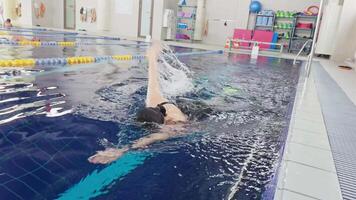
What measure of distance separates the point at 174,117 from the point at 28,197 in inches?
58.3

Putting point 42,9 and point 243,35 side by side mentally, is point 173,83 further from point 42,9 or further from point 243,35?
point 42,9

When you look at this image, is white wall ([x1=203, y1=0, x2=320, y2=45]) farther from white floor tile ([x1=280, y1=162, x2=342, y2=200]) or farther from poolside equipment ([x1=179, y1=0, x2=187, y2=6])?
white floor tile ([x1=280, y1=162, x2=342, y2=200])

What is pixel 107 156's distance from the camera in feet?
6.27

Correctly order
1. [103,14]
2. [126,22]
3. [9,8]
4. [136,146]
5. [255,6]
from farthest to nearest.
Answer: [9,8] → [126,22] → [103,14] → [255,6] → [136,146]

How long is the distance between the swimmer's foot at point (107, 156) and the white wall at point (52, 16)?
20042 mm

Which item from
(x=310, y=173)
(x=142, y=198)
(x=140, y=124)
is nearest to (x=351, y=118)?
(x=310, y=173)

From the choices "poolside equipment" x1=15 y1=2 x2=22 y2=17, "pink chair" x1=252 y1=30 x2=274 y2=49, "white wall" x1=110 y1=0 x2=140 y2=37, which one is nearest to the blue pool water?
"pink chair" x1=252 y1=30 x2=274 y2=49

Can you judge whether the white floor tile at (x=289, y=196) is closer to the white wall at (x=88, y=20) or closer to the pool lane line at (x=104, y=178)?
the pool lane line at (x=104, y=178)

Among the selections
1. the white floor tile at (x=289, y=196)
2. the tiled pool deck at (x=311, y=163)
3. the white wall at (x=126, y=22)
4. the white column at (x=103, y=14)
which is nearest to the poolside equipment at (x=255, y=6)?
the white wall at (x=126, y=22)

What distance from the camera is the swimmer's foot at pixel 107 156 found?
1842 mm

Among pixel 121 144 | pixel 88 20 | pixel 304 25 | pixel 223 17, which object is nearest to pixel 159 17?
pixel 223 17

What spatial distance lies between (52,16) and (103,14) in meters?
4.95

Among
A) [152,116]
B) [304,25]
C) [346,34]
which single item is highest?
[304,25]

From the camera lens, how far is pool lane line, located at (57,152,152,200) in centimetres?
146
